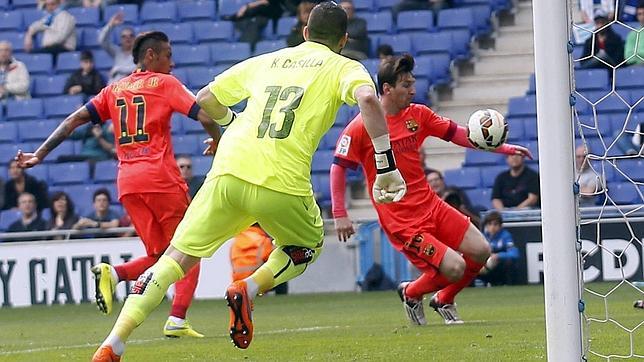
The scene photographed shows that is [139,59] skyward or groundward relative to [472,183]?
skyward

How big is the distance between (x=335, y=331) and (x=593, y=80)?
8310 mm

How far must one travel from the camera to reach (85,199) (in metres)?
17.2

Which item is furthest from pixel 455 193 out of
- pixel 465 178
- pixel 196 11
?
pixel 196 11

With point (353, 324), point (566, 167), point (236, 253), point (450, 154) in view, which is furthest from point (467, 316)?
point (450, 154)

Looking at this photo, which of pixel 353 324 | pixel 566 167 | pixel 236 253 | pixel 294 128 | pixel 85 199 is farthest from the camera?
pixel 85 199

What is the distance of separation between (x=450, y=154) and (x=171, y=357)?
1012cm

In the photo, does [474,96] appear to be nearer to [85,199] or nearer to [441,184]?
[441,184]

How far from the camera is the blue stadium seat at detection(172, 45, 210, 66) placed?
19109mm

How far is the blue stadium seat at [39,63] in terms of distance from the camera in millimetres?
19469

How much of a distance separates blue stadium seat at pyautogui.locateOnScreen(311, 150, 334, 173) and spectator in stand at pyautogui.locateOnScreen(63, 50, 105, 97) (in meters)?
3.25

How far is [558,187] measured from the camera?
5.53 meters

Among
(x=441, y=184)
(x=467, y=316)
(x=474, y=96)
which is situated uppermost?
(x=474, y=96)

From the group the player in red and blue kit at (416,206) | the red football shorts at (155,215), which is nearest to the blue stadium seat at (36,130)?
the red football shorts at (155,215)

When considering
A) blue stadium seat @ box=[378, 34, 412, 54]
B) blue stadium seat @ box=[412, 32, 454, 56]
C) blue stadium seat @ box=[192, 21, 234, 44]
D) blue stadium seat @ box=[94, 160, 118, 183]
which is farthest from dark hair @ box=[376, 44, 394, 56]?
blue stadium seat @ box=[94, 160, 118, 183]
